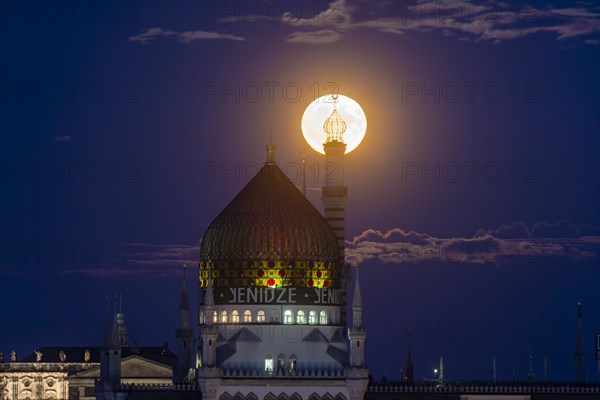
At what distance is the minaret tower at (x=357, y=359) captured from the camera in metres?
121

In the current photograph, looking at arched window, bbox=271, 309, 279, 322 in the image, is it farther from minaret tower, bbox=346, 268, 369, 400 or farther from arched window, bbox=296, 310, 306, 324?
minaret tower, bbox=346, 268, 369, 400

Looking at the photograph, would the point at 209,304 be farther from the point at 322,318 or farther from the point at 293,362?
the point at 322,318

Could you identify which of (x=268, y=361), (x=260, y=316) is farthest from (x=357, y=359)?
(x=260, y=316)

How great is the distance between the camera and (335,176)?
438ft

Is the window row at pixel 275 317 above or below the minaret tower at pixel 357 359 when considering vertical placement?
above

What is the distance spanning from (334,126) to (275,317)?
16.5 m

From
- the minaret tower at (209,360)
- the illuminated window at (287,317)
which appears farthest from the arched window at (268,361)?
the minaret tower at (209,360)

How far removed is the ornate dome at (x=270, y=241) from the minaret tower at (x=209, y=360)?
381cm

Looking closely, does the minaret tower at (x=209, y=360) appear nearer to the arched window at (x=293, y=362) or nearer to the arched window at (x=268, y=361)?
the arched window at (x=268, y=361)

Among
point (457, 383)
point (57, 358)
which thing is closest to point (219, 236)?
point (457, 383)

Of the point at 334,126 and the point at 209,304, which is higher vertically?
the point at 334,126

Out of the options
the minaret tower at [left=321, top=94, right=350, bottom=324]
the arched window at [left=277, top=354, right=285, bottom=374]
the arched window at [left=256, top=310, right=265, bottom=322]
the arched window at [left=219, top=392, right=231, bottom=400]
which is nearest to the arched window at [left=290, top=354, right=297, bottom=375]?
the arched window at [left=277, top=354, right=285, bottom=374]

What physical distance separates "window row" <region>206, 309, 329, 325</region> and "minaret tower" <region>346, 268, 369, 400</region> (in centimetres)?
374

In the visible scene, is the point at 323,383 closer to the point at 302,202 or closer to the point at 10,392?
the point at 302,202
